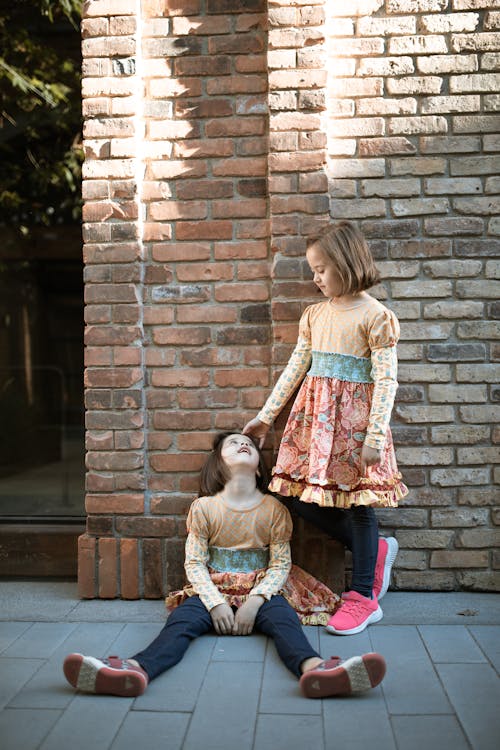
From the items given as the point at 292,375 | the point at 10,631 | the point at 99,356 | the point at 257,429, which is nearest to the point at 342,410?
the point at 292,375

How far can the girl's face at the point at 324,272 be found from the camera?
2994mm

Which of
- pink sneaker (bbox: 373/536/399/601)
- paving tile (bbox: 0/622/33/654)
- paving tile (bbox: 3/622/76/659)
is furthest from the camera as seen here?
pink sneaker (bbox: 373/536/399/601)

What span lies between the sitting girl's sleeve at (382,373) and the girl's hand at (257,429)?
1.67 feet

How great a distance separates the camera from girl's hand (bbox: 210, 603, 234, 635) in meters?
2.82

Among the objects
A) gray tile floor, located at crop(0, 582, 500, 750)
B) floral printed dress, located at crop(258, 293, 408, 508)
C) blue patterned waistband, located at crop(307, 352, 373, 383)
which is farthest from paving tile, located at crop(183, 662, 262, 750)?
blue patterned waistband, located at crop(307, 352, 373, 383)

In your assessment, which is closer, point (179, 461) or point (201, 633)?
point (201, 633)

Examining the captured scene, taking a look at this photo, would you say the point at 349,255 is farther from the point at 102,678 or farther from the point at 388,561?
the point at 102,678

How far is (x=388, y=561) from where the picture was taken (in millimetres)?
3148

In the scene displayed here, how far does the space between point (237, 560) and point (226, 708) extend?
880 millimetres

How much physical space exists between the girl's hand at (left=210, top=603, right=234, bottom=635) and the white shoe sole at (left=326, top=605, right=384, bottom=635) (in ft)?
1.28

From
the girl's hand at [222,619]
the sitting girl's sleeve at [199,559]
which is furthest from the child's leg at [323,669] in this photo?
the sitting girl's sleeve at [199,559]

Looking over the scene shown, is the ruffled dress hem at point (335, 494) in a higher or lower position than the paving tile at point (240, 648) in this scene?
higher

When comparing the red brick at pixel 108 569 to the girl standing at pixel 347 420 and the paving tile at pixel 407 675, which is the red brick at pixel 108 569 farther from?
the paving tile at pixel 407 675

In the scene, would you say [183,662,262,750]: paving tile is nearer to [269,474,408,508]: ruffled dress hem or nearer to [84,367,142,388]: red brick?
[269,474,408,508]: ruffled dress hem
